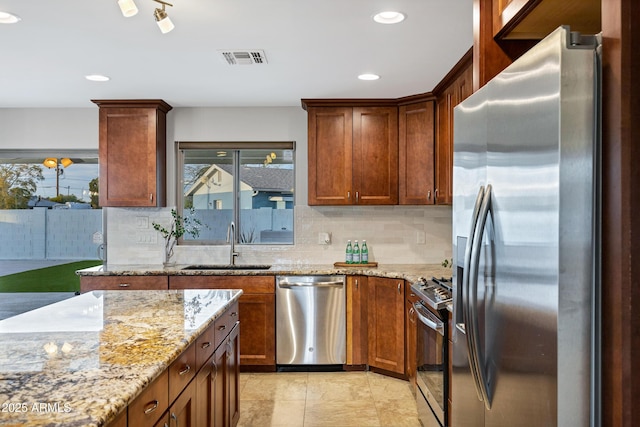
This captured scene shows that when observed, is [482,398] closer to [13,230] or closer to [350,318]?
[350,318]

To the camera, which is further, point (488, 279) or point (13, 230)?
point (13, 230)

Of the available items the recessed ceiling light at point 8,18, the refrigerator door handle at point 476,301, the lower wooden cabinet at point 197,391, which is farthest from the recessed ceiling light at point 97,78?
the refrigerator door handle at point 476,301

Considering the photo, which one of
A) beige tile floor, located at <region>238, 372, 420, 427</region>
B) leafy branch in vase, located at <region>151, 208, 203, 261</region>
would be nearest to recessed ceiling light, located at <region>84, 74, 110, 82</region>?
leafy branch in vase, located at <region>151, 208, 203, 261</region>

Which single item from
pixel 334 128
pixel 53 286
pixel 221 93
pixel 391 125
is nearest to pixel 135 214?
pixel 53 286

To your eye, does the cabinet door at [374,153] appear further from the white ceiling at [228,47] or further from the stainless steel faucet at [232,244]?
the stainless steel faucet at [232,244]

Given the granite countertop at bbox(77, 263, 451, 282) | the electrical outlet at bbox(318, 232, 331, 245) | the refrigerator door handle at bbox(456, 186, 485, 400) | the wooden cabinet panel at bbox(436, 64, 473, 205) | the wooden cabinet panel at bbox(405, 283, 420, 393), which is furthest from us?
the electrical outlet at bbox(318, 232, 331, 245)

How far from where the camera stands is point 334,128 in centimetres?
449

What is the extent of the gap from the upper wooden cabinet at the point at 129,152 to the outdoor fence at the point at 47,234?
559mm

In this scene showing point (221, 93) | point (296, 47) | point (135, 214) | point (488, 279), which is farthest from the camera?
point (135, 214)

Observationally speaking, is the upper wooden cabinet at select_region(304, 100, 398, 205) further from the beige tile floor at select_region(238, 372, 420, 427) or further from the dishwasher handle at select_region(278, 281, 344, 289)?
the beige tile floor at select_region(238, 372, 420, 427)

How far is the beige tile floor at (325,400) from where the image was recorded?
3234 millimetres

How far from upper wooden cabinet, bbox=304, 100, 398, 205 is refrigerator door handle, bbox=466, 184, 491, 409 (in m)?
3.01

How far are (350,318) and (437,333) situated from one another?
150 centimetres

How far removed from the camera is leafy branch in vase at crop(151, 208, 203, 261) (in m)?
4.73
